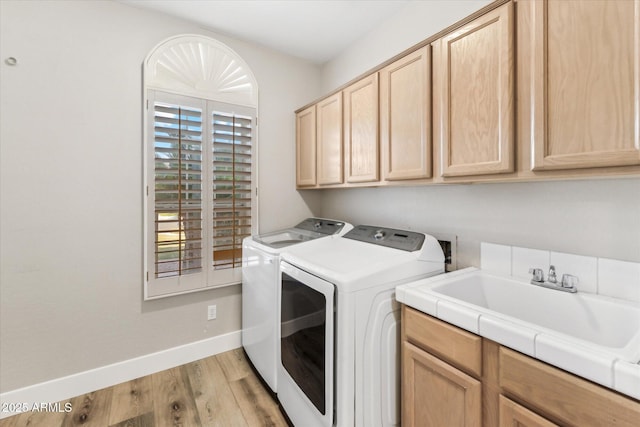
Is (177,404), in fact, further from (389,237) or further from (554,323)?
(554,323)

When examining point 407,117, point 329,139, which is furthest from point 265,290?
point 407,117

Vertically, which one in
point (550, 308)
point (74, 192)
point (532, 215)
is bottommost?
point (550, 308)

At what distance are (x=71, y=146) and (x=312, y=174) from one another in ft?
5.48

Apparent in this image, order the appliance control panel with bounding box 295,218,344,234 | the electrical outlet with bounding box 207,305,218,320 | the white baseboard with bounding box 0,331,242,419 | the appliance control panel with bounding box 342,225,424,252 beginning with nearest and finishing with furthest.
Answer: the appliance control panel with bounding box 342,225,424,252 < the white baseboard with bounding box 0,331,242,419 < the appliance control panel with bounding box 295,218,344,234 < the electrical outlet with bounding box 207,305,218,320

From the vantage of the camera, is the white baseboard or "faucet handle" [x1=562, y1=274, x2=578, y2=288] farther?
the white baseboard

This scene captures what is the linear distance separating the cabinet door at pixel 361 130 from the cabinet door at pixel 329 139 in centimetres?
8

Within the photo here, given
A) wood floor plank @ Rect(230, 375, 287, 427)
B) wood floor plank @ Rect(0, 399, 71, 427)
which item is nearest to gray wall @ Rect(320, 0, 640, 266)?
wood floor plank @ Rect(230, 375, 287, 427)

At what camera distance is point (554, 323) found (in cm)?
123

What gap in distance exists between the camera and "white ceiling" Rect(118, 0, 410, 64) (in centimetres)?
197

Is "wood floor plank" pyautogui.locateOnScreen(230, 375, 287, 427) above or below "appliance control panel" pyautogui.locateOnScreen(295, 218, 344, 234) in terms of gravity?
below

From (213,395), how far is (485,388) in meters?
1.67

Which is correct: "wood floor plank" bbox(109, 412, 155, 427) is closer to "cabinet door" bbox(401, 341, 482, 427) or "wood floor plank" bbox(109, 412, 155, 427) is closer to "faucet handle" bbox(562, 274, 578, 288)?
"cabinet door" bbox(401, 341, 482, 427)

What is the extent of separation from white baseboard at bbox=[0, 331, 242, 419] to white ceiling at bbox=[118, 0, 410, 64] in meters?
2.53

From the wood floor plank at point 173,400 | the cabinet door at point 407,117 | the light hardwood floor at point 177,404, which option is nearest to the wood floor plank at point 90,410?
the light hardwood floor at point 177,404
